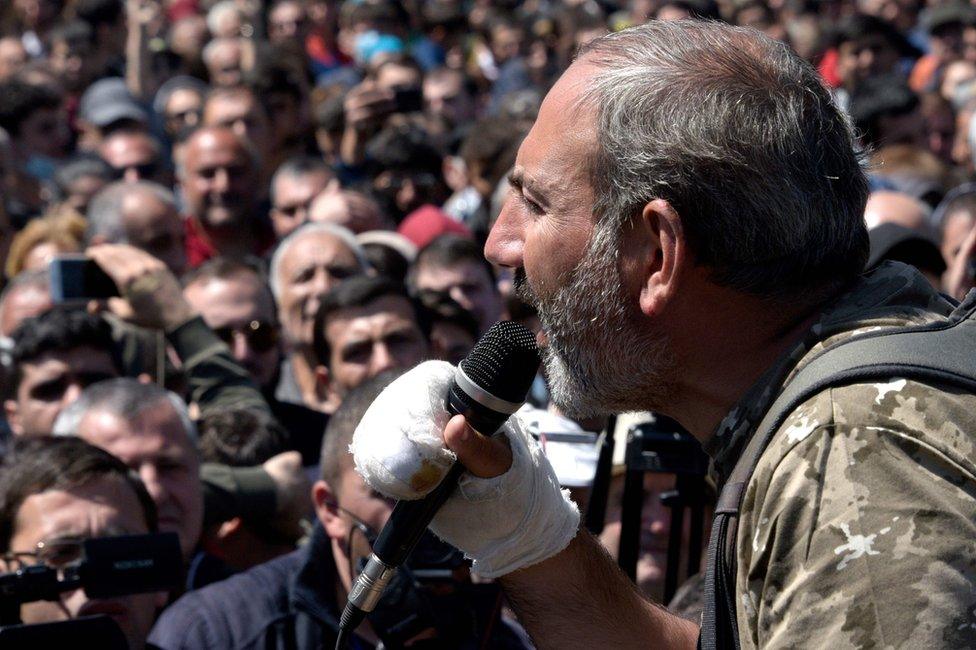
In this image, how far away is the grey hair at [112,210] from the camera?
263 inches

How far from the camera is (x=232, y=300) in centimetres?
616

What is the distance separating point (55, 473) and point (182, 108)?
659 centimetres

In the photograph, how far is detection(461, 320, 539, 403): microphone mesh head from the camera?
2.11 metres

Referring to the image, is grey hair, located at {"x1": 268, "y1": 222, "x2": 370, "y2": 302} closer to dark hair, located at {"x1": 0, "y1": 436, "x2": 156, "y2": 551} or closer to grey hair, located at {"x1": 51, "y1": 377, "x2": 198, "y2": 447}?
grey hair, located at {"x1": 51, "y1": 377, "x2": 198, "y2": 447}

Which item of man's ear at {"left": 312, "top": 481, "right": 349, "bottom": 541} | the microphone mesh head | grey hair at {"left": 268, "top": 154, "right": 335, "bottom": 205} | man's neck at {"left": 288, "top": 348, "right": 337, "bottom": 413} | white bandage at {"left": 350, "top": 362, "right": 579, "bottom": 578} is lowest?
man's neck at {"left": 288, "top": 348, "right": 337, "bottom": 413}

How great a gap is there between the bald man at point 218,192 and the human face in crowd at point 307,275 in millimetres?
1136

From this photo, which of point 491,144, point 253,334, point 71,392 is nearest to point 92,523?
point 71,392

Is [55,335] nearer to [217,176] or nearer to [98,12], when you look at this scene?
[217,176]

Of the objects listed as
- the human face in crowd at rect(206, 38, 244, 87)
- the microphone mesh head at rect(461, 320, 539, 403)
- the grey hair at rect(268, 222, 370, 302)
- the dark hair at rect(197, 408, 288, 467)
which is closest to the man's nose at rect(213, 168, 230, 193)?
the grey hair at rect(268, 222, 370, 302)

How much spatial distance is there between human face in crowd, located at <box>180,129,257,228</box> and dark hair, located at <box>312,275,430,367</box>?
5.89 ft

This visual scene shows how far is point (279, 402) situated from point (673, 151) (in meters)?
4.03

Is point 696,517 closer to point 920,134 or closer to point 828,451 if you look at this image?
point 828,451

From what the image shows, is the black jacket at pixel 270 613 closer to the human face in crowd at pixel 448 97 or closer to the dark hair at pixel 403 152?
the dark hair at pixel 403 152

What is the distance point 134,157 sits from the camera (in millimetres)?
8664
